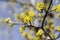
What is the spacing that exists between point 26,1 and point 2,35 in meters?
0.30

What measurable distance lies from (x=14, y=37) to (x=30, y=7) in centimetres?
25

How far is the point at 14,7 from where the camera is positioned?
3.90 feet

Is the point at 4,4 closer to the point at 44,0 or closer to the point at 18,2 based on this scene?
the point at 18,2

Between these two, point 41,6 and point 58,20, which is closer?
point 41,6

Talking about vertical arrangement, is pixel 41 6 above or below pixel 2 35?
above

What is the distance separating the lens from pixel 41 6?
79 cm

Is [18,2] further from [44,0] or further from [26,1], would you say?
[44,0]

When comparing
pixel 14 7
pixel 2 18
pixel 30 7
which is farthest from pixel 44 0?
pixel 2 18

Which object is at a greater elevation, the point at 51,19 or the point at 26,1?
the point at 26,1

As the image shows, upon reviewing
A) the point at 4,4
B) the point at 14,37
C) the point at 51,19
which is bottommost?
the point at 14,37

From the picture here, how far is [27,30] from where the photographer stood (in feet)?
3.86

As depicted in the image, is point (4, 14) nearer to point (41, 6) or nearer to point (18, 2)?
point (18, 2)

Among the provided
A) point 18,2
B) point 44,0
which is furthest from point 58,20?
point 18,2

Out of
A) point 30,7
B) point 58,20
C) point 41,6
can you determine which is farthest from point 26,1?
point 41,6
